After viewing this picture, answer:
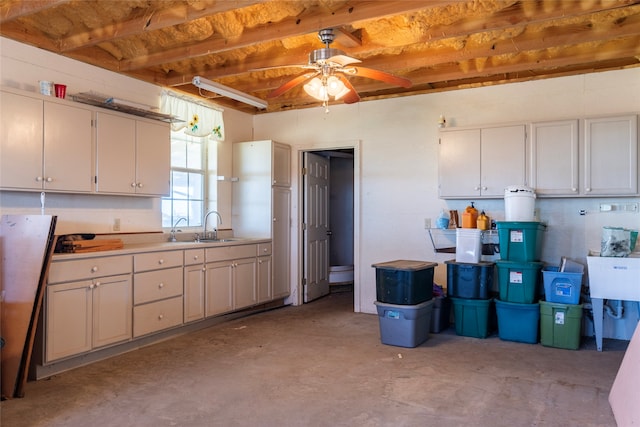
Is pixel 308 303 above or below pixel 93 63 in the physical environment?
below

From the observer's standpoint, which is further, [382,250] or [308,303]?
[308,303]

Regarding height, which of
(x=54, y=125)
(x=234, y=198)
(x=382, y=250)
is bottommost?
(x=382, y=250)

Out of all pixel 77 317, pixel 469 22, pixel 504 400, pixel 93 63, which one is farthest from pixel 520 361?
pixel 93 63

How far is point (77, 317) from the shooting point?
3.44 m

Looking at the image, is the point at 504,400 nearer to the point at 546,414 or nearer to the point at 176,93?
the point at 546,414

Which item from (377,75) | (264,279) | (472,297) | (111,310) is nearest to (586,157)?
(472,297)

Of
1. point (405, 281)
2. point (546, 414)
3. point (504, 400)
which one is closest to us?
point (546, 414)

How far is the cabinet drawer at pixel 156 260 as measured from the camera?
3.90 metres

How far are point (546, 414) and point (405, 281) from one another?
62.2 inches

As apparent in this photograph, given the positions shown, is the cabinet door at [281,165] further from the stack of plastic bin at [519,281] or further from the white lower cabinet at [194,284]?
the stack of plastic bin at [519,281]

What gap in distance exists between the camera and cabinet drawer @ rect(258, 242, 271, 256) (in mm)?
5418

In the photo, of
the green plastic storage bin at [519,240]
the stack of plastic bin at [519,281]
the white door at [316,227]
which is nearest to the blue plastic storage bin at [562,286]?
the stack of plastic bin at [519,281]

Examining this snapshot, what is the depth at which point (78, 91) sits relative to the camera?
409cm

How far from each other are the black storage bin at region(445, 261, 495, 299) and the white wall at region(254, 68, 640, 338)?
567 millimetres
